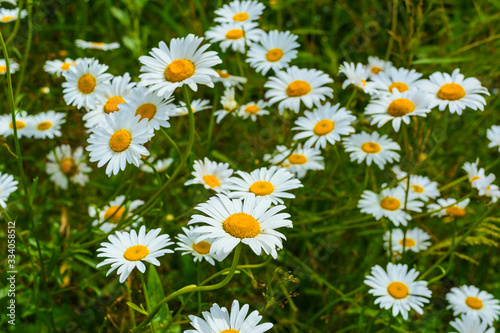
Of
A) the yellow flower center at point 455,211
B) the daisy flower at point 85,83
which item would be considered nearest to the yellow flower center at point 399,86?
the yellow flower center at point 455,211

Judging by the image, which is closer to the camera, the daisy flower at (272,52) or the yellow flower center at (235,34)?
the daisy flower at (272,52)

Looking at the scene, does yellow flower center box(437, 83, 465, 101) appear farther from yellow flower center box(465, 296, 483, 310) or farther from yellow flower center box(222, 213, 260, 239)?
yellow flower center box(222, 213, 260, 239)

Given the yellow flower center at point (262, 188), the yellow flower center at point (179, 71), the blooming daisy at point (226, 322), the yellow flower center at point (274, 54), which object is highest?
the yellow flower center at point (274, 54)

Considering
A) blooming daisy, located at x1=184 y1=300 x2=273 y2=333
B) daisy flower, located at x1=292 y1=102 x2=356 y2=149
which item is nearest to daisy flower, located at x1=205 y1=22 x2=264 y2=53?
daisy flower, located at x1=292 y1=102 x2=356 y2=149

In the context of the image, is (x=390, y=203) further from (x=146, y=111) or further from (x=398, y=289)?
(x=146, y=111)

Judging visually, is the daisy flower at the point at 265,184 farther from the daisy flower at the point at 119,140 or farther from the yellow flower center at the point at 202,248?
the daisy flower at the point at 119,140

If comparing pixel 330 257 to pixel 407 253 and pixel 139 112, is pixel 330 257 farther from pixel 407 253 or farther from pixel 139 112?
pixel 139 112
